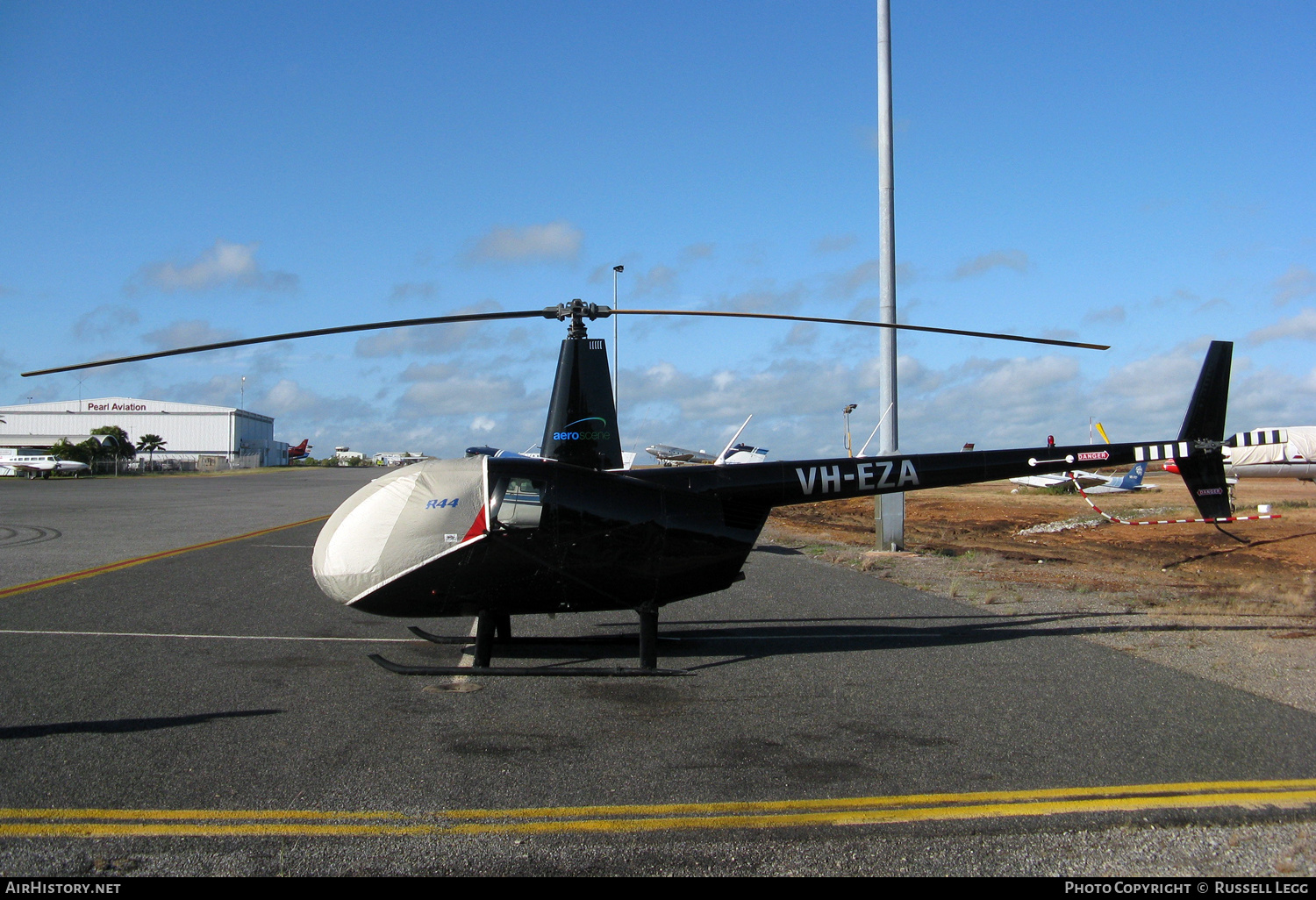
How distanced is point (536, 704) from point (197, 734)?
7.34ft

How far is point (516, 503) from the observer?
7.09 metres

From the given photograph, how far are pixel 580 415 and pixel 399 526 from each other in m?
2.06

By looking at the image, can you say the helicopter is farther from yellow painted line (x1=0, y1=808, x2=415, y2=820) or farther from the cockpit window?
yellow painted line (x1=0, y1=808, x2=415, y2=820)

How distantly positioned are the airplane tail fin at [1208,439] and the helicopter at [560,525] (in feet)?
8.94

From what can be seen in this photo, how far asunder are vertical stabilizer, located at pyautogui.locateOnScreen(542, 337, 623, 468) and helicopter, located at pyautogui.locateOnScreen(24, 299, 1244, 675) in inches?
0.5

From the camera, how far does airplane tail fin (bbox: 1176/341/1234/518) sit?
9.20m

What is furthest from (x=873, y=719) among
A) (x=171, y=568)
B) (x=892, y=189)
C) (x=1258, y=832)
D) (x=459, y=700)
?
(x=892, y=189)

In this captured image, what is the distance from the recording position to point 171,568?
1262 centimetres

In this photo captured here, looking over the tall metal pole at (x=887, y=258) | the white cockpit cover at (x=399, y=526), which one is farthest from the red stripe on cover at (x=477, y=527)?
the tall metal pole at (x=887, y=258)

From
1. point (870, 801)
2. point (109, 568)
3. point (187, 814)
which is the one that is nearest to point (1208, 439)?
point (870, 801)

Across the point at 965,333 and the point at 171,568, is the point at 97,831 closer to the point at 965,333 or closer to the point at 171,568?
the point at 965,333

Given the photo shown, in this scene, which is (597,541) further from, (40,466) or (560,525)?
(40,466)

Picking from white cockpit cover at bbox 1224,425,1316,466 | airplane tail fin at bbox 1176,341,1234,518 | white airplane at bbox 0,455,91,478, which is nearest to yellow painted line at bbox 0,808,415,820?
airplane tail fin at bbox 1176,341,1234,518

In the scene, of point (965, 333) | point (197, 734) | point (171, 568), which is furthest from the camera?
point (171, 568)
